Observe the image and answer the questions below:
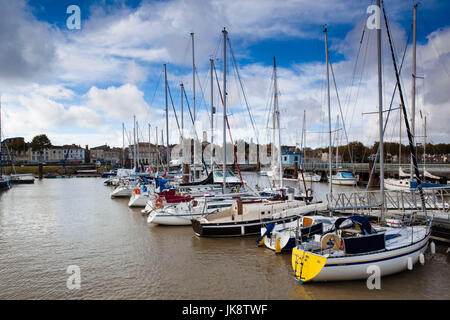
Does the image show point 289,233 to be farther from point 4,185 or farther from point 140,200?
point 4,185

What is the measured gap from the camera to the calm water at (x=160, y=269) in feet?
35.1

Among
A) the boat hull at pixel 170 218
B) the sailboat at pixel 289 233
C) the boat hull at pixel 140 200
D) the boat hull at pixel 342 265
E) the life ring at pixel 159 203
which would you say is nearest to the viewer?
the boat hull at pixel 342 265

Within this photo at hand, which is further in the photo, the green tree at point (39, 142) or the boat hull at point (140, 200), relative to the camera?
the green tree at point (39, 142)

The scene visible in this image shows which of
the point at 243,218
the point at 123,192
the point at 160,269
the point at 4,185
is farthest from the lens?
the point at 4,185

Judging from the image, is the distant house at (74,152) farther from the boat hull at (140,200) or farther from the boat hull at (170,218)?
the boat hull at (170,218)

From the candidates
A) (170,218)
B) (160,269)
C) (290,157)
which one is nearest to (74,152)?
(290,157)

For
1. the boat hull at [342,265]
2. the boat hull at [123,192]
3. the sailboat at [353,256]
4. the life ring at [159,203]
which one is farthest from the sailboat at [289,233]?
the boat hull at [123,192]

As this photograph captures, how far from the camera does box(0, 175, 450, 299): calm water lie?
10.7 m

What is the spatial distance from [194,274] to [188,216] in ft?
29.5

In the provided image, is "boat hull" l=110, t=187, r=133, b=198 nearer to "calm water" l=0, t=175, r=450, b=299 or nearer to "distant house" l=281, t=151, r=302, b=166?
"calm water" l=0, t=175, r=450, b=299

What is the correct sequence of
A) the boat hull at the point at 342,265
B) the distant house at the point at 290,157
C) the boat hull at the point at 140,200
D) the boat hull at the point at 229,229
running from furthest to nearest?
the distant house at the point at 290,157
the boat hull at the point at 140,200
the boat hull at the point at 229,229
the boat hull at the point at 342,265

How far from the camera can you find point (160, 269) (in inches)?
518
